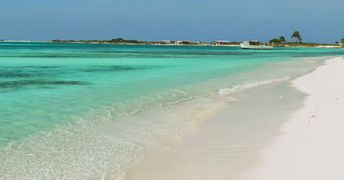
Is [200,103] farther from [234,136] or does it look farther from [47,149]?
[47,149]

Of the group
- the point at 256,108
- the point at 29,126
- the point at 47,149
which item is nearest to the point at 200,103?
the point at 256,108

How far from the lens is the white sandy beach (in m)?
6.25

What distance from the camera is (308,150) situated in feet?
23.5

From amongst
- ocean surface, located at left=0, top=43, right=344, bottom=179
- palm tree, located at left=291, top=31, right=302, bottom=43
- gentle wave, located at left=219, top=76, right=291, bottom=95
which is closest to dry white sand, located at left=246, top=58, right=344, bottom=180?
ocean surface, located at left=0, top=43, right=344, bottom=179

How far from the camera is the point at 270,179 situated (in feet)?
19.4

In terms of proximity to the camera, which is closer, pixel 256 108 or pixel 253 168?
pixel 253 168

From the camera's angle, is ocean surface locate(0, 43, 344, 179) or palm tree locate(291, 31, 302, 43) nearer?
ocean surface locate(0, 43, 344, 179)

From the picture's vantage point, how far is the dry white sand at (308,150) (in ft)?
19.8

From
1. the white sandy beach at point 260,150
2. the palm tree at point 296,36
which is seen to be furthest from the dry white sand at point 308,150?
the palm tree at point 296,36

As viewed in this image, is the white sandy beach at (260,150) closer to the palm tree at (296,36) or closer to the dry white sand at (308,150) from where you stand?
the dry white sand at (308,150)

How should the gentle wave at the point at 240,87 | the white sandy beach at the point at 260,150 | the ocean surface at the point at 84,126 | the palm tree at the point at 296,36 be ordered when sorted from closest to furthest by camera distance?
the white sandy beach at the point at 260,150 < the ocean surface at the point at 84,126 < the gentle wave at the point at 240,87 < the palm tree at the point at 296,36

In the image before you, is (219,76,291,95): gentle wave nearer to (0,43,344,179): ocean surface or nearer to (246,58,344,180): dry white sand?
(0,43,344,179): ocean surface

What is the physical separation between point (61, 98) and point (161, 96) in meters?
3.27

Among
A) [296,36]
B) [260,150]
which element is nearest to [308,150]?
[260,150]
